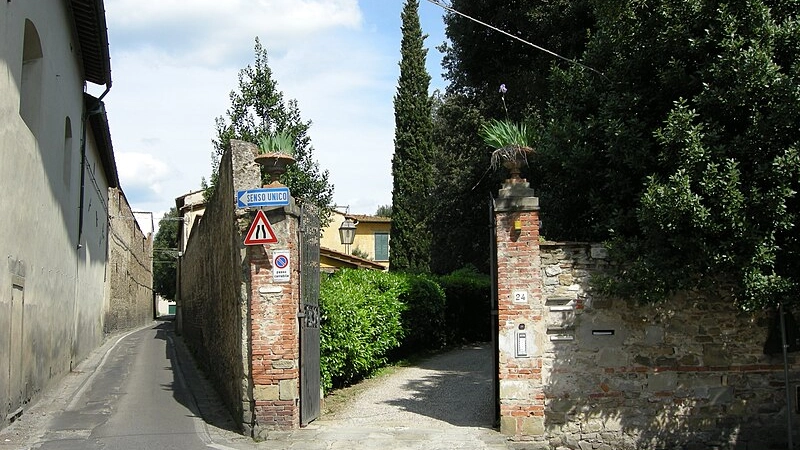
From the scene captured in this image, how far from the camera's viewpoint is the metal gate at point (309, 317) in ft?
31.3

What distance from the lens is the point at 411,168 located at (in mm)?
25062

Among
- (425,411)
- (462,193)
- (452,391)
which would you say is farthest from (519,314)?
(462,193)

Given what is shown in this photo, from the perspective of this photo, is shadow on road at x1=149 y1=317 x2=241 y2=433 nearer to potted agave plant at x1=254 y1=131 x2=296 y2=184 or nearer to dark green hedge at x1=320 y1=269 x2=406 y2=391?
dark green hedge at x1=320 y1=269 x2=406 y2=391

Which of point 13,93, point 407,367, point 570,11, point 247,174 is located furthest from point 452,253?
point 13,93

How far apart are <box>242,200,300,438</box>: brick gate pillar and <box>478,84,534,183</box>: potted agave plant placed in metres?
2.96

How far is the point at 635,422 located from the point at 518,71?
8.88 meters

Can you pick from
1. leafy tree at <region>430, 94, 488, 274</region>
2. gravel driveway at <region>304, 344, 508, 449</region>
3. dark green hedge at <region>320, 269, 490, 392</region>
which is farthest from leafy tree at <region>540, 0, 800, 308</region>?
leafy tree at <region>430, 94, 488, 274</region>

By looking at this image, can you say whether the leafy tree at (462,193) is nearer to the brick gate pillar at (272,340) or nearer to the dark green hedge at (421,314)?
the dark green hedge at (421,314)

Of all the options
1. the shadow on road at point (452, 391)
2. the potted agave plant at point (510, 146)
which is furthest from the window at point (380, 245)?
the potted agave plant at point (510, 146)

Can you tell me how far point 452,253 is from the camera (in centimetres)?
2638

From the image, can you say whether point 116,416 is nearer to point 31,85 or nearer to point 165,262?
point 31,85

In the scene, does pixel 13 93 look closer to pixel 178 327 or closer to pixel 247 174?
pixel 247 174

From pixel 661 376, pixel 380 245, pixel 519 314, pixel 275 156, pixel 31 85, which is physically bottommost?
pixel 661 376

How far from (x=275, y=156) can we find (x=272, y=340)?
2.48m
